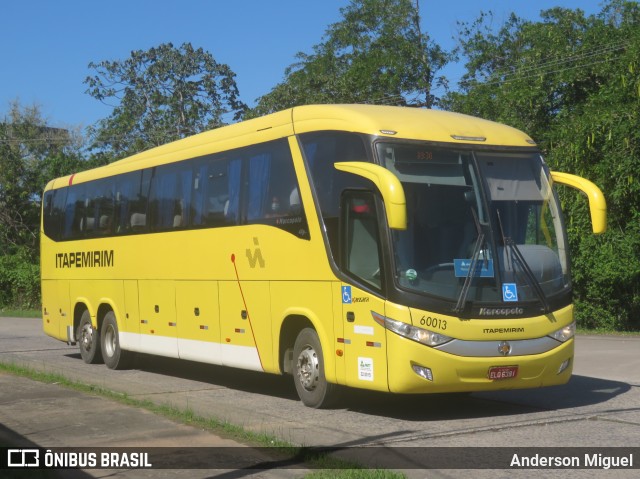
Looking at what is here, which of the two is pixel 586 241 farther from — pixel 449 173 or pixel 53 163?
pixel 53 163

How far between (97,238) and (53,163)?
38.2m

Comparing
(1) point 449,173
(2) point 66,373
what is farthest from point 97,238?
(1) point 449,173

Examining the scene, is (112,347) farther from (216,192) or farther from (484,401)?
(484,401)

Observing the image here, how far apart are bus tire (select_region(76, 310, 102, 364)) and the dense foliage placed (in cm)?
1194

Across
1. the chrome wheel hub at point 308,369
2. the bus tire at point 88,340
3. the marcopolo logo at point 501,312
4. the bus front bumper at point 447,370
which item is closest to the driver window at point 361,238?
the bus front bumper at point 447,370

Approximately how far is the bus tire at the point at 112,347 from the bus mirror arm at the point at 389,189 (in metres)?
8.12

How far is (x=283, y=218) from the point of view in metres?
12.4

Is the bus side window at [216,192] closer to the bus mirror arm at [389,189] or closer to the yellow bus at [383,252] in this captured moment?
the yellow bus at [383,252]

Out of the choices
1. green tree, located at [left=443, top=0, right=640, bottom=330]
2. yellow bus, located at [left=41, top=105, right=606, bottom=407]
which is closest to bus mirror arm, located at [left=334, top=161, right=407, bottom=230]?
yellow bus, located at [left=41, top=105, right=606, bottom=407]

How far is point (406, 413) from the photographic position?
37.9ft

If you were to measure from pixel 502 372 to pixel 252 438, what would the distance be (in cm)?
295

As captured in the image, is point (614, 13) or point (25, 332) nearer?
point (25, 332)

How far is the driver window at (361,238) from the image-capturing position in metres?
10.8

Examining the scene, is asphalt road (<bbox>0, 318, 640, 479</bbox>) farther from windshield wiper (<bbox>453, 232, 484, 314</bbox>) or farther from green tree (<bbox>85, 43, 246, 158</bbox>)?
green tree (<bbox>85, 43, 246, 158</bbox>)
